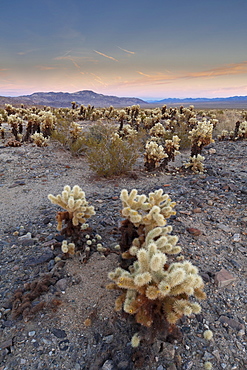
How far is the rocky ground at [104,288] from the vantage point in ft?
8.27

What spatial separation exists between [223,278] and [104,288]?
64.3 inches

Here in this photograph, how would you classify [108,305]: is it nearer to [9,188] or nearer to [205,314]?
[205,314]

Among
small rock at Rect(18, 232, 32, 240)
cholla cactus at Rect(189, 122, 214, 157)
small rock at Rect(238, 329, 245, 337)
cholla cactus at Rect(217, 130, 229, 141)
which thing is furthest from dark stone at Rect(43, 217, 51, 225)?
cholla cactus at Rect(217, 130, 229, 141)

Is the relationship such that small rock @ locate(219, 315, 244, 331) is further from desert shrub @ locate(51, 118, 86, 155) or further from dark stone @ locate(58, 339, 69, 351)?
desert shrub @ locate(51, 118, 86, 155)

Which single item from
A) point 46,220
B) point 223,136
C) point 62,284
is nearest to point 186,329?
point 62,284

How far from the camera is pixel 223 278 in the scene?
Answer: 137 inches

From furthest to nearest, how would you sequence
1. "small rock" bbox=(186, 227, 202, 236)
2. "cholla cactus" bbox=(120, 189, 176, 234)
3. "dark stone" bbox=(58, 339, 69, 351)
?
1. "small rock" bbox=(186, 227, 202, 236)
2. "cholla cactus" bbox=(120, 189, 176, 234)
3. "dark stone" bbox=(58, 339, 69, 351)

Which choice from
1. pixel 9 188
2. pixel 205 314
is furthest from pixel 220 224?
pixel 9 188

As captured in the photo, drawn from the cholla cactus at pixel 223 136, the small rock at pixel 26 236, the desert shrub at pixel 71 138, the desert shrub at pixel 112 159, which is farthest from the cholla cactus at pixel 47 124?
the small rock at pixel 26 236

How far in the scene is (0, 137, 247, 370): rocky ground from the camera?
252 cm

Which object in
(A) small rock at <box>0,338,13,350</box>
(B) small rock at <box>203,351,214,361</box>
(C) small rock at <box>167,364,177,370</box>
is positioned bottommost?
(B) small rock at <box>203,351,214,361</box>

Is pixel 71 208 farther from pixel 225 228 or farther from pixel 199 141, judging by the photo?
pixel 199 141

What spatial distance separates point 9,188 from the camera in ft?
23.2

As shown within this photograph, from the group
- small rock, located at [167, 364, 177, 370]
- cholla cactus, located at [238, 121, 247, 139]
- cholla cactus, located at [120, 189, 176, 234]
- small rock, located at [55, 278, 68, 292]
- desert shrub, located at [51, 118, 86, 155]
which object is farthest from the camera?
cholla cactus, located at [238, 121, 247, 139]
